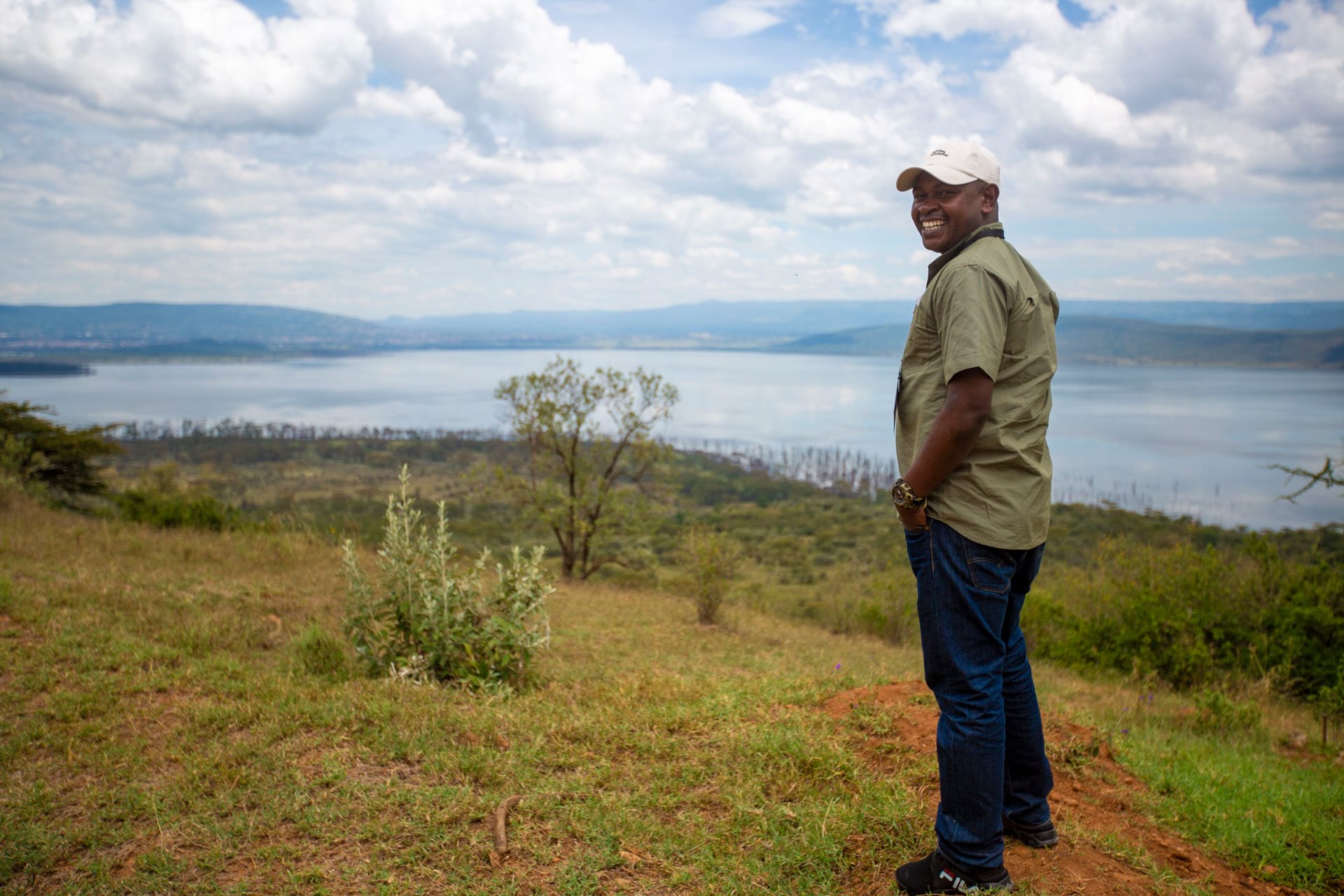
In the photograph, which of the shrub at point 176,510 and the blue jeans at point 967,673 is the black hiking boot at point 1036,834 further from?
the shrub at point 176,510

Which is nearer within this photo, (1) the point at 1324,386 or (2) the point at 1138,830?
(2) the point at 1138,830

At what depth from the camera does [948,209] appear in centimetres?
234

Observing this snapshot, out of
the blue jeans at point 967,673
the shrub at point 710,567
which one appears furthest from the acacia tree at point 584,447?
the blue jeans at point 967,673

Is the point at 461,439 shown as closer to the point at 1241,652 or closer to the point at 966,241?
the point at 1241,652

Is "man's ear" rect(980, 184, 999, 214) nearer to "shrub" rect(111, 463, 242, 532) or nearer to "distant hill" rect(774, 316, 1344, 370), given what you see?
"shrub" rect(111, 463, 242, 532)

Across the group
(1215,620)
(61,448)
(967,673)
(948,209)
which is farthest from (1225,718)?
(61,448)

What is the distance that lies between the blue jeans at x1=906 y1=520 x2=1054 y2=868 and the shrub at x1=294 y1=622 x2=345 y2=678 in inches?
142

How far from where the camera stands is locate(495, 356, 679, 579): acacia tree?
1405cm

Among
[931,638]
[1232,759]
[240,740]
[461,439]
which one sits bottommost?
[461,439]

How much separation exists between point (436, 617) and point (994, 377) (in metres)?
3.52

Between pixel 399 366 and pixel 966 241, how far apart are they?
182 m

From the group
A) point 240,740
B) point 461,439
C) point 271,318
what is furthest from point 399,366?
point 240,740

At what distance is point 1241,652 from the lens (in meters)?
9.63

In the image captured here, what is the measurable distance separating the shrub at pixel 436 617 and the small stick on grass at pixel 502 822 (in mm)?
1374
